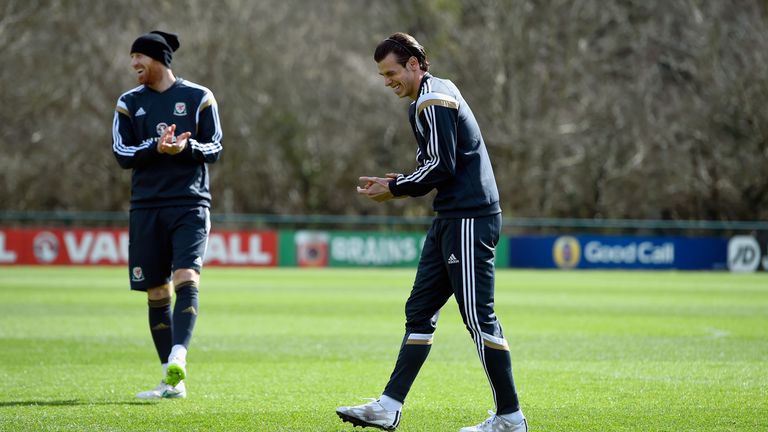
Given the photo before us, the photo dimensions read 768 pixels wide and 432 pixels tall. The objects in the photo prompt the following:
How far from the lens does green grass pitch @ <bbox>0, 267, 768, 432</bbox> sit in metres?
6.39

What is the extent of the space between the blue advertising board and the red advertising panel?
8.77 m

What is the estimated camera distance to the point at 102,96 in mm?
42531

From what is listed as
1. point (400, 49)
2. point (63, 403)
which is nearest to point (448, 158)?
point (400, 49)

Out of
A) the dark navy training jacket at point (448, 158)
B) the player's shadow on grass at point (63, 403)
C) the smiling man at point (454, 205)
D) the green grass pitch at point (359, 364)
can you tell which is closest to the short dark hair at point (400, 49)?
the smiling man at point (454, 205)

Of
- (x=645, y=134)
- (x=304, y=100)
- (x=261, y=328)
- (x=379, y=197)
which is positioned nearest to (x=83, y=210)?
(x=304, y=100)

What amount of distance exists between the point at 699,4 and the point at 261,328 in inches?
1444

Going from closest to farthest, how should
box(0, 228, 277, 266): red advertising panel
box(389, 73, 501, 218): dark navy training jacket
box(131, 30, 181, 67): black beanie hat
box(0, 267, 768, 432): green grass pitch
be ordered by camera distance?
box(389, 73, 501, 218): dark navy training jacket, box(0, 267, 768, 432): green grass pitch, box(131, 30, 181, 67): black beanie hat, box(0, 228, 277, 266): red advertising panel

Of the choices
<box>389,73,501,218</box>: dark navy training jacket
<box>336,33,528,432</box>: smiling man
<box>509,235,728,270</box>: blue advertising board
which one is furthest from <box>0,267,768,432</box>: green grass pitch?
<box>509,235,728,270</box>: blue advertising board

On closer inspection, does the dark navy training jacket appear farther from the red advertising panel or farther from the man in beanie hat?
the red advertising panel

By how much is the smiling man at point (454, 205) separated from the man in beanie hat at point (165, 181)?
1.89m

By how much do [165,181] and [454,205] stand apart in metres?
2.49

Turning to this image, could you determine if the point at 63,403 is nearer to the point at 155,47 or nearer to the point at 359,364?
the point at 155,47

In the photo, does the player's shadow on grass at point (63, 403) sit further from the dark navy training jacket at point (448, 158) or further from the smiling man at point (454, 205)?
the dark navy training jacket at point (448, 158)

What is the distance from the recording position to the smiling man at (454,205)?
5707 millimetres
